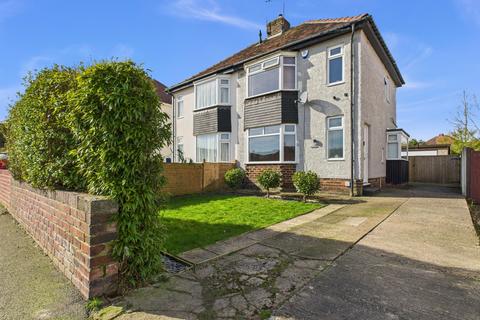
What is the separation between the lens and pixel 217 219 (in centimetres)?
672

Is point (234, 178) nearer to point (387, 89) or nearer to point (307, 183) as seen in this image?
point (307, 183)

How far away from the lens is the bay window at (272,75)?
12.1 metres

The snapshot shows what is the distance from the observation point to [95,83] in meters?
3.03

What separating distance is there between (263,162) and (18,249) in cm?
961

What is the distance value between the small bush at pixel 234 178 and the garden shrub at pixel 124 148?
9039 mm

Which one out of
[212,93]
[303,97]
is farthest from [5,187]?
[303,97]

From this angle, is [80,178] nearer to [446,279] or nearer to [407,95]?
[446,279]

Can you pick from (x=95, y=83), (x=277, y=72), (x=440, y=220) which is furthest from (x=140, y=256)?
(x=277, y=72)

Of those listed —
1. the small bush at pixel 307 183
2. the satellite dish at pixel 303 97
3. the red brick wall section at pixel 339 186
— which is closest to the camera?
the small bush at pixel 307 183

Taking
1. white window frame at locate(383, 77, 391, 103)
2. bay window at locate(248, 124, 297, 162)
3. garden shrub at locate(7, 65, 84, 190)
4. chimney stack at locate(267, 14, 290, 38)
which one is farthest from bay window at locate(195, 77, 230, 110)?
garden shrub at locate(7, 65, 84, 190)

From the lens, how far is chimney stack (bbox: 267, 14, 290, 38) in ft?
53.1

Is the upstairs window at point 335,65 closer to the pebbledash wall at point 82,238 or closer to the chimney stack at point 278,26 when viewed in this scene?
the chimney stack at point 278,26

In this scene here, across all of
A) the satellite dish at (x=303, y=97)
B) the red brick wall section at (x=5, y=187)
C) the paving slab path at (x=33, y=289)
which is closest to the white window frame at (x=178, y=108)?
the satellite dish at (x=303, y=97)

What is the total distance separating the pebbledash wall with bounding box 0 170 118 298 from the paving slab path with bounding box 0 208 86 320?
109mm
